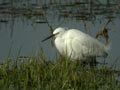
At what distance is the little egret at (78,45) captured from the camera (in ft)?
18.3

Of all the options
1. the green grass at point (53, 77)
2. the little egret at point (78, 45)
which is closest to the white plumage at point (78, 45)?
the little egret at point (78, 45)

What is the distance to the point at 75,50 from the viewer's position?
5.61 metres

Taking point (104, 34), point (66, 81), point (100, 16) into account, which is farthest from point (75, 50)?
point (100, 16)

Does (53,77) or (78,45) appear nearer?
(53,77)

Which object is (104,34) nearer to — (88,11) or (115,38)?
(115,38)

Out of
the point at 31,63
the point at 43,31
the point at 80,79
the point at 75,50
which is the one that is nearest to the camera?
the point at 80,79

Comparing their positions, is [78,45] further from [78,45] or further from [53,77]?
[53,77]

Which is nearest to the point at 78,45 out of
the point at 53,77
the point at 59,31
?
the point at 59,31

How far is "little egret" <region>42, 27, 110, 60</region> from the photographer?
18.3 feet

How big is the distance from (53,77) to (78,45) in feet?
5.70

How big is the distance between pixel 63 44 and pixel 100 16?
2.58 metres

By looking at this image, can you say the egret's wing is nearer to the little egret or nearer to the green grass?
the little egret

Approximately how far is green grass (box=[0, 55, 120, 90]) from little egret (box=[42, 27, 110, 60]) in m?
1.25

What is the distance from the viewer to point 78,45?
18.5 ft
